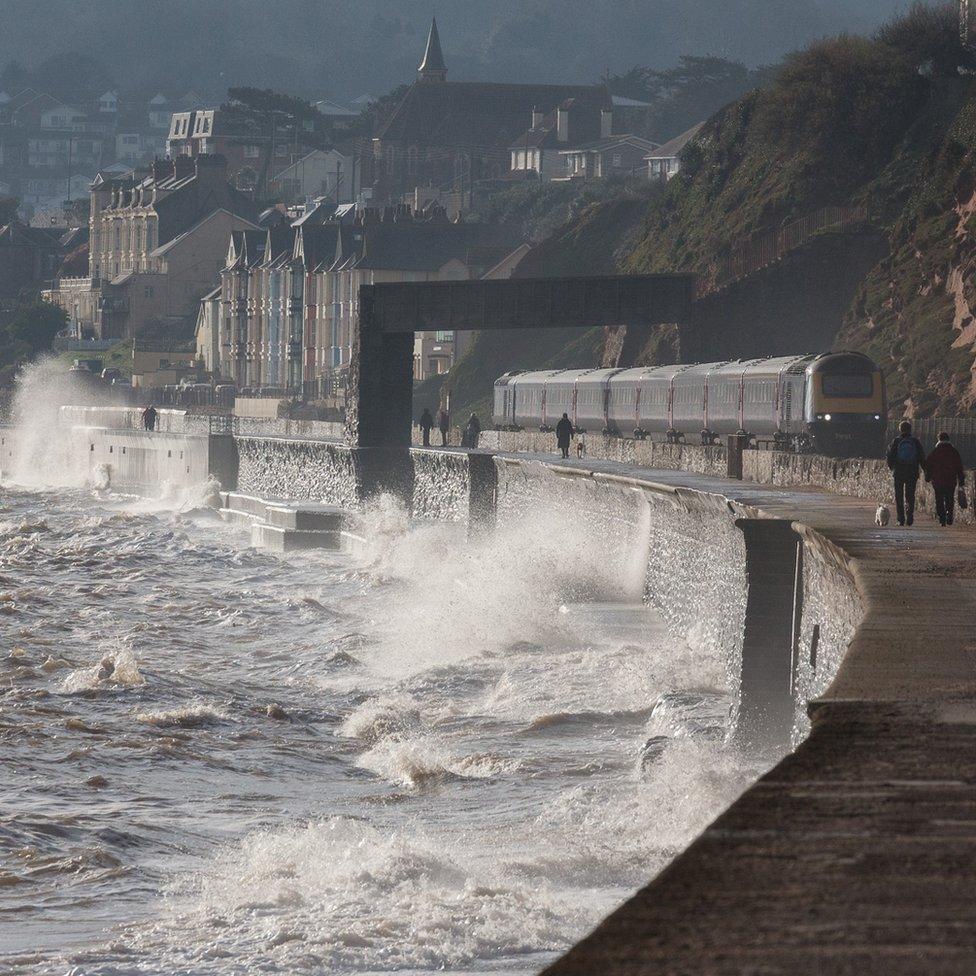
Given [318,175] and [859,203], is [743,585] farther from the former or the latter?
[318,175]

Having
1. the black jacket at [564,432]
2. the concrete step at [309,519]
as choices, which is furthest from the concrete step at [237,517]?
the black jacket at [564,432]

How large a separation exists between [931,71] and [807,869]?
6803 centimetres

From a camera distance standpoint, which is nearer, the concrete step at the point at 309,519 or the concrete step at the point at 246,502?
the concrete step at the point at 309,519

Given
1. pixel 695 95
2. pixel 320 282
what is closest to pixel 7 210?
pixel 695 95

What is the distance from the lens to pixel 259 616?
33469mm

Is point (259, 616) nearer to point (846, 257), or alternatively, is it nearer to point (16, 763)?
point (16, 763)

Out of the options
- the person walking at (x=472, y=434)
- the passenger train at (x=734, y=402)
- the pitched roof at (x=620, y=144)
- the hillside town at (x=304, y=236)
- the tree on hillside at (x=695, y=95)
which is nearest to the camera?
the passenger train at (x=734, y=402)

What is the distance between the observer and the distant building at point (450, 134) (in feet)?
625

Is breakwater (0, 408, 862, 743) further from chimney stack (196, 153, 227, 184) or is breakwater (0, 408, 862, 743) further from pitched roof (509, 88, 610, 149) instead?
pitched roof (509, 88, 610, 149)

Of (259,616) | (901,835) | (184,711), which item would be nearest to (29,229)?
(259,616)

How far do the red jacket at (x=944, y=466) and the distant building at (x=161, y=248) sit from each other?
12657 cm

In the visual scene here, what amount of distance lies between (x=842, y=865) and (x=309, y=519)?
45.1 m

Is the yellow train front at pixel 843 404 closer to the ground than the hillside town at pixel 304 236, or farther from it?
closer to the ground

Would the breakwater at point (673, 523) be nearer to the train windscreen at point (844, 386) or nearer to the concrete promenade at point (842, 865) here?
the train windscreen at point (844, 386)
